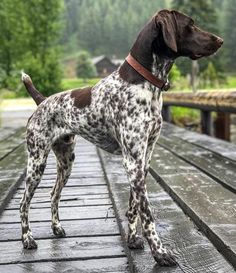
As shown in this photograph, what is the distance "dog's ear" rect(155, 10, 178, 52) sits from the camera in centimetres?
295

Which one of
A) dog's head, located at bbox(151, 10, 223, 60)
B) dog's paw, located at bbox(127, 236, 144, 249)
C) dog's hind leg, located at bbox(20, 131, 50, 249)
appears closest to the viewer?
dog's head, located at bbox(151, 10, 223, 60)

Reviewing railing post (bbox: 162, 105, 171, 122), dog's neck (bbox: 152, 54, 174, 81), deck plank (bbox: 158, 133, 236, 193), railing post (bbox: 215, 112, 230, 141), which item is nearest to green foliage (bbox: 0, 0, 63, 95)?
railing post (bbox: 162, 105, 171, 122)

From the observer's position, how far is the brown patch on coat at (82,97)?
11.3ft

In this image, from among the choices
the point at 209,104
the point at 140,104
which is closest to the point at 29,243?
the point at 140,104

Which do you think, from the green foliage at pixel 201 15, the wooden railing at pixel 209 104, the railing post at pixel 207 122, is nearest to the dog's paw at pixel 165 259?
the wooden railing at pixel 209 104

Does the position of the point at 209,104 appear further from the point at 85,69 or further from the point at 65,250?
the point at 85,69

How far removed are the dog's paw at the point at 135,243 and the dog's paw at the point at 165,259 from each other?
10.9 inches

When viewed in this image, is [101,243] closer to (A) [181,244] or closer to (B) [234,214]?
(A) [181,244]

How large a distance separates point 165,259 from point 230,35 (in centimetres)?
8921

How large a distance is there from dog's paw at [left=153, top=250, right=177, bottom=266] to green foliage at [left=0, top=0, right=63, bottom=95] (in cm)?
3815

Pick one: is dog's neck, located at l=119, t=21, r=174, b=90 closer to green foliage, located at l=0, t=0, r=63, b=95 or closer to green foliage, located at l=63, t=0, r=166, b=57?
→ green foliage, located at l=0, t=0, r=63, b=95

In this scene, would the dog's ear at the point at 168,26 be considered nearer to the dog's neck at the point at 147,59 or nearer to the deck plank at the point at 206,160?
the dog's neck at the point at 147,59

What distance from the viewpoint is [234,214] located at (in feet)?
11.6

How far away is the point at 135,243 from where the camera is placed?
3.11 metres
